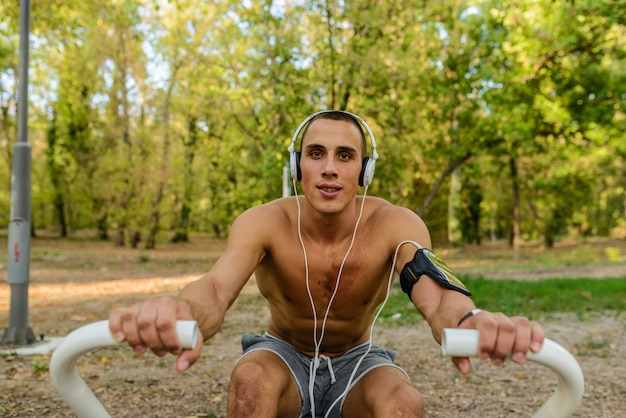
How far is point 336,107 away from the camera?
11.6 metres

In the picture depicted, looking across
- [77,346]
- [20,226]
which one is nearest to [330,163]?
[77,346]

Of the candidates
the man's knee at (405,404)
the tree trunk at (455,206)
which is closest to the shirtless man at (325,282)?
the man's knee at (405,404)

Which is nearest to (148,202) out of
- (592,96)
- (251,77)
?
(251,77)

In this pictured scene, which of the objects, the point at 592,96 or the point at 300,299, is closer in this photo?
the point at 300,299

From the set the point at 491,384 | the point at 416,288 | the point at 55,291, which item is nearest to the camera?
the point at 416,288

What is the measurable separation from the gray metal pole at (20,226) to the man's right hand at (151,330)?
484cm

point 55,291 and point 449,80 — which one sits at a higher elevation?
point 449,80

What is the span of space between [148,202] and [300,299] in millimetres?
19992

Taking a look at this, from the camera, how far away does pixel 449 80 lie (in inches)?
500

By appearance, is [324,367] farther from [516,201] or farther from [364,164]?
[516,201]

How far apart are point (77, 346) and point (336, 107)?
10479 mm

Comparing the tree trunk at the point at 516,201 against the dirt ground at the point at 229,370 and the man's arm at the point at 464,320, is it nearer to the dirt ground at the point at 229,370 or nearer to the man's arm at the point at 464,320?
the dirt ground at the point at 229,370

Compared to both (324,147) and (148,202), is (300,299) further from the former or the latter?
(148,202)

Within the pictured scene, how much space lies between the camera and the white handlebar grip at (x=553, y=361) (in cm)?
140
